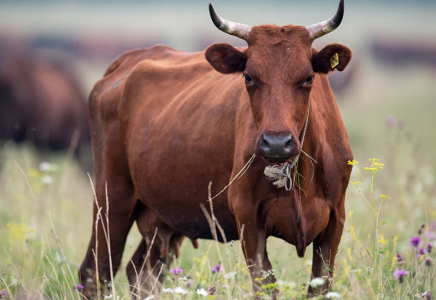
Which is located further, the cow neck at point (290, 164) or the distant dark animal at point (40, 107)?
the distant dark animal at point (40, 107)

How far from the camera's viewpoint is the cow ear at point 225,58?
433cm

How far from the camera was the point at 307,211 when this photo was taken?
423 centimetres

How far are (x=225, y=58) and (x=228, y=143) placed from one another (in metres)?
→ 0.70

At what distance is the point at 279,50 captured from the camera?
13.2ft

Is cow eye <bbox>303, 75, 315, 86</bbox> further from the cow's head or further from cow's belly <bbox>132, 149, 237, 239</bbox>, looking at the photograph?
cow's belly <bbox>132, 149, 237, 239</bbox>

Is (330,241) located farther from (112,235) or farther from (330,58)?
(112,235)

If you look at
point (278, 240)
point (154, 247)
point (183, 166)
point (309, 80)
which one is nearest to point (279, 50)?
point (309, 80)

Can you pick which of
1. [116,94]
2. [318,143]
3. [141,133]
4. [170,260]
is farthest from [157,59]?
[318,143]

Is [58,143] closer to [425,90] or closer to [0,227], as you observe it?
[0,227]

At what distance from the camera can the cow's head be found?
3.71 meters

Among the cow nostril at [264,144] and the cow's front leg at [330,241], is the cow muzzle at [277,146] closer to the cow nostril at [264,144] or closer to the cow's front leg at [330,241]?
the cow nostril at [264,144]

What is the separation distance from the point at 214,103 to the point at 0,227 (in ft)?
15.1

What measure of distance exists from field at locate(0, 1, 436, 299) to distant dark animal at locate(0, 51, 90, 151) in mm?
364

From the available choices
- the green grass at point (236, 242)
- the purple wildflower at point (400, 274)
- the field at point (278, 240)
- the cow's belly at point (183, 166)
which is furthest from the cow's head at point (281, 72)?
the purple wildflower at point (400, 274)
